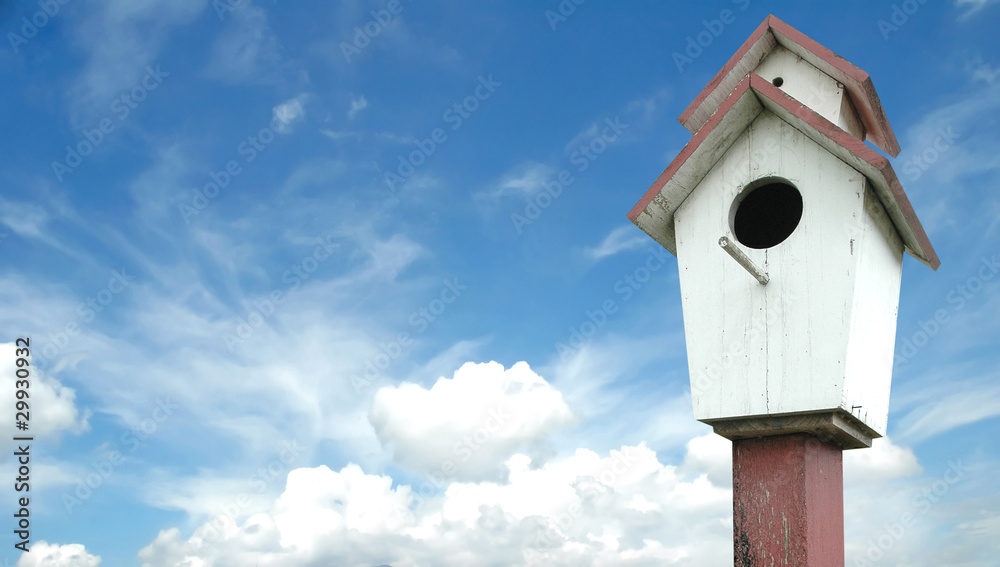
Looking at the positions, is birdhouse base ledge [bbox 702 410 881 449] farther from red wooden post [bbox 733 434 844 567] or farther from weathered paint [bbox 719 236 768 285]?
weathered paint [bbox 719 236 768 285]

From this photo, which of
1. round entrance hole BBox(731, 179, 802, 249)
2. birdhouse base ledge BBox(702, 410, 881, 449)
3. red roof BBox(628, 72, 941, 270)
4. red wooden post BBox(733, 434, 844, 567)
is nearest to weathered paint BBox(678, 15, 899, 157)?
red roof BBox(628, 72, 941, 270)

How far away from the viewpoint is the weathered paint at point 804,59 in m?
4.29

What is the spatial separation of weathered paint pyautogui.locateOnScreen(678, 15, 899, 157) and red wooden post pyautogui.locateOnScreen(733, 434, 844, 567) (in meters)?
2.09

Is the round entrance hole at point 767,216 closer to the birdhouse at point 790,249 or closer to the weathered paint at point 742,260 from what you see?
the birdhouse at point 790,249

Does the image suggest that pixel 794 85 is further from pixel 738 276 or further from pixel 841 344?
pixel 841 344

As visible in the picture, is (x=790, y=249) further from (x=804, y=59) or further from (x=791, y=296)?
(x=804, y=59)

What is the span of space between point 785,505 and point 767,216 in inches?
78.5

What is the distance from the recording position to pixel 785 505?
3637 mm

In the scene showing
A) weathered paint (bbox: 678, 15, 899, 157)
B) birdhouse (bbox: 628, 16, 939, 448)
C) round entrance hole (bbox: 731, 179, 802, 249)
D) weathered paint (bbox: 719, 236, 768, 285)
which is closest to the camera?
weathered paint (bbox: 719, 236, 768, 285)

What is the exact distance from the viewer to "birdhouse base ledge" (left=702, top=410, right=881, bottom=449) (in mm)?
3629

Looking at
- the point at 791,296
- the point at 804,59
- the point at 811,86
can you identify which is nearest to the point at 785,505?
the point at 791,296

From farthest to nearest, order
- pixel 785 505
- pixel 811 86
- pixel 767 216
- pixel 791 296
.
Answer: pixel 767 216 → pixel 811 86 → pixel 791 296 → pixel 785 505

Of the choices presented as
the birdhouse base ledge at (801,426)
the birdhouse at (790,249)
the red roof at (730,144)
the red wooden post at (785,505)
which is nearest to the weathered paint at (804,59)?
the birdhouse at (790,249)

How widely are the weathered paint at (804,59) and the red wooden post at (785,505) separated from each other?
2089 millimetres
